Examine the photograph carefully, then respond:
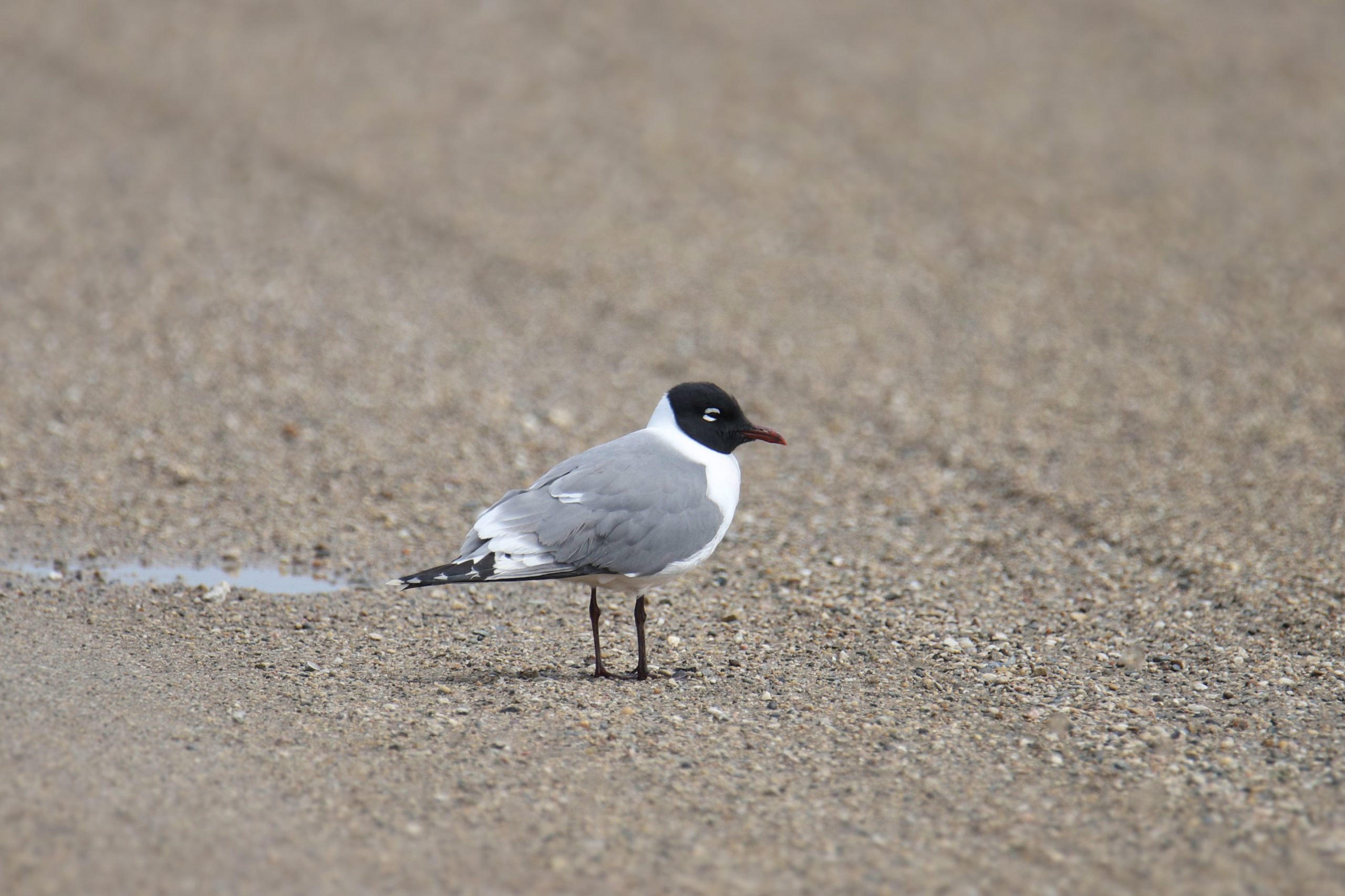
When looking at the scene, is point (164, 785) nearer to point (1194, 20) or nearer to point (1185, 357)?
point (1185, 357)

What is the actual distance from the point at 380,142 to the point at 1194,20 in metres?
10.8

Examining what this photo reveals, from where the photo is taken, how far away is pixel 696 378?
10445mm

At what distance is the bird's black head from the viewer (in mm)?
6148

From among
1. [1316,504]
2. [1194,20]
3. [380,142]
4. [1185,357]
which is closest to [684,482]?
[1316,504]

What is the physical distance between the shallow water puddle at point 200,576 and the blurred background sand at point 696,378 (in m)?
0.16

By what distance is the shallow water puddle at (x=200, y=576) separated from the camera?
6.90m

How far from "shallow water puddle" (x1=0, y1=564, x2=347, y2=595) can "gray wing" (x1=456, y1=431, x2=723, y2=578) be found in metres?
1.68

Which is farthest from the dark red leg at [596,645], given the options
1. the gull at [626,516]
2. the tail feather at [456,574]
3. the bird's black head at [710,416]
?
the bird's black head at [710,416]

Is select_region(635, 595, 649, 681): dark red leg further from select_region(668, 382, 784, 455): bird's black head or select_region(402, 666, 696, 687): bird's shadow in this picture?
select_region(668, 382, 784, 455): bird's black head

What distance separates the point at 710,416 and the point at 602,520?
0.82 meters

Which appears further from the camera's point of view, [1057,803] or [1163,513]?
[1163,513]

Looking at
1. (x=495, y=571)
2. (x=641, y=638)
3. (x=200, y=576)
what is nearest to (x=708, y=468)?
(x=641, y=638)

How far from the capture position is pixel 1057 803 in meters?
4.87

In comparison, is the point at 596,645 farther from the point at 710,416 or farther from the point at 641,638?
the point at 710,416
